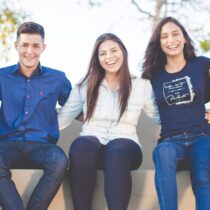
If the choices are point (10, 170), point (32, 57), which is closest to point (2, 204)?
point (10, 170)

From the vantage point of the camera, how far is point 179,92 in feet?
8.36

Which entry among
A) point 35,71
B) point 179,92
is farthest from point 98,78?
point 179,92

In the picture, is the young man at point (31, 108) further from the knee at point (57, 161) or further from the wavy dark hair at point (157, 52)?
the wavy dark hair at point (157, 52)

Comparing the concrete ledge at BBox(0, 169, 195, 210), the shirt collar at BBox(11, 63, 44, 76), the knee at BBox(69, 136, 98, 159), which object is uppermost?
the shirt collar at BBox(11, 63, 44, 76)

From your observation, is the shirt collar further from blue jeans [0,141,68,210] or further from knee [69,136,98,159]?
knee [69,136,98,159]

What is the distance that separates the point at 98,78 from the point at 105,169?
0.66 m

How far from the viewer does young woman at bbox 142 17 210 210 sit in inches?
85.7

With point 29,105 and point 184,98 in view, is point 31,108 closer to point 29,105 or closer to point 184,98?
point 29,105

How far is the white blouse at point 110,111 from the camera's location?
8.46ft

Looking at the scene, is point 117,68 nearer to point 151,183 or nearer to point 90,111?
point 90,111

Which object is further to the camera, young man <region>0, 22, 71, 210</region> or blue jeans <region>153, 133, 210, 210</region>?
young man <region>0, 22, 71, 210</region>

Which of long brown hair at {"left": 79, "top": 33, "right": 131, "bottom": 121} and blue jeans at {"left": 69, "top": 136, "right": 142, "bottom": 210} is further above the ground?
long brown hair at {"left": 79, "top": 33, "right": 131, "bottom": 121}

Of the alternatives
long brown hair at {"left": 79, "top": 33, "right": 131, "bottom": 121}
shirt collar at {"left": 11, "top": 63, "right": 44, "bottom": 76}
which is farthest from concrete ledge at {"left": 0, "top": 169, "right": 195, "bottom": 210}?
shirt collar at {"left": 11, "top": 63, "right": 44, "bottom": 76}

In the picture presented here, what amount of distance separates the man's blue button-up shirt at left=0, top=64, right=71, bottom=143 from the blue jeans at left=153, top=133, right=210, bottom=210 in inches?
26.1
